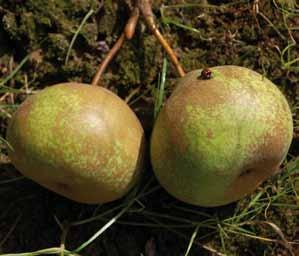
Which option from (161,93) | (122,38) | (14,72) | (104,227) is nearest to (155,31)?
(122,38)

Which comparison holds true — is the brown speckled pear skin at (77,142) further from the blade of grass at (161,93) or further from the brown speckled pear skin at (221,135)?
the blade of grass at (161,93)

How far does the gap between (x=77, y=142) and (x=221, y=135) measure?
1.60ft

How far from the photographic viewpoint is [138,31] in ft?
8.59

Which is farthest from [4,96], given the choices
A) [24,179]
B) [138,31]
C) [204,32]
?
[204,32]

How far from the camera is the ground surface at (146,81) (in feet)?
8.20

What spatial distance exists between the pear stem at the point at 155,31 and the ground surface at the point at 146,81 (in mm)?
96

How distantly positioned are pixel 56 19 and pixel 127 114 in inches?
25.0

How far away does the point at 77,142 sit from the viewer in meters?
2.11

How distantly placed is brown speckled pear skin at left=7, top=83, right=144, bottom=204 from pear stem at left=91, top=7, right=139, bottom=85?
7.3 inches

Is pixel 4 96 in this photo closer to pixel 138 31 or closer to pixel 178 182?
pixel 138 31

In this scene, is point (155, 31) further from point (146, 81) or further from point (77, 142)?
point (77, 142)

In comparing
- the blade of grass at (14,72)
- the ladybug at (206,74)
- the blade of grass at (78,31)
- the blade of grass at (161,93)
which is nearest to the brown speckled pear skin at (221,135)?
the ladybug at (206,74)

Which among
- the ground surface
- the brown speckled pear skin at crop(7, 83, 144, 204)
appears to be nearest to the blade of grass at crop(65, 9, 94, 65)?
the ground surface

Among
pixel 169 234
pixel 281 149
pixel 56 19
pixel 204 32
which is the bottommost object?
pixel 169 234
